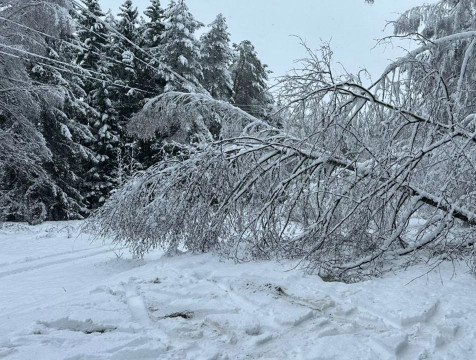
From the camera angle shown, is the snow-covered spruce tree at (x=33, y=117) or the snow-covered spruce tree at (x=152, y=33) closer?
the snow-covered spruce tree at (x=33, y=117)

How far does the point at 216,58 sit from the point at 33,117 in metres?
9.19

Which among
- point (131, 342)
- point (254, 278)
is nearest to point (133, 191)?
point (254, 278)

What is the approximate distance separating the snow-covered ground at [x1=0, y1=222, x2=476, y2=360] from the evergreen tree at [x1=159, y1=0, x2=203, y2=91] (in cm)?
1346

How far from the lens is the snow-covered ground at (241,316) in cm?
256

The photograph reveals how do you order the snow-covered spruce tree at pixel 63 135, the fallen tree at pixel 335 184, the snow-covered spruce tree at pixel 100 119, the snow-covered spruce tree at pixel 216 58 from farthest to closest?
the snow-covered spruce tree at pixel 100 119 < the snow-covered spruce tree at pixel 216 58 < the snow-covered spruce tree at pixel 63 135 < the fallen tree at pixel 335 184

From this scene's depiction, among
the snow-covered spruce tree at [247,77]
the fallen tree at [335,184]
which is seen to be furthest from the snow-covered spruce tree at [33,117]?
the snow-covered spruce tree at [247,77]

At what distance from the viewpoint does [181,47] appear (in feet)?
55.5

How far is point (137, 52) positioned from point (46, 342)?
64.2 ft

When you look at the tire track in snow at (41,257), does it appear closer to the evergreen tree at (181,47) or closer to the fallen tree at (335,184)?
the fallen tree at (335,184)

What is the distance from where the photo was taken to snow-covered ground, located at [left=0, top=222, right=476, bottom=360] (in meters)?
2.56

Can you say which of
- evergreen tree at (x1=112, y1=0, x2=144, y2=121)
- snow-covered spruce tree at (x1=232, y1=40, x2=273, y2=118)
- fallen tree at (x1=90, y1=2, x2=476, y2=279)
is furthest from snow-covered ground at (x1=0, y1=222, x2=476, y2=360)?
evergreen tree at (x1=112, y1=0, x2=144, y2=121)

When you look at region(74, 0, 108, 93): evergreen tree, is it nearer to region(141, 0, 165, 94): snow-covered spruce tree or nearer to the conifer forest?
region(141, 0, 165, 94): snow-covered spruce tree

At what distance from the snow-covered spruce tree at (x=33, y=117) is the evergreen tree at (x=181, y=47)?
412cm

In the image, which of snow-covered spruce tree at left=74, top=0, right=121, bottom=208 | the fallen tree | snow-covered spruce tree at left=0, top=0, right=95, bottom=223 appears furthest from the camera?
snow-covered spruce tree at left=74, top=0, right=121, bottom=208
